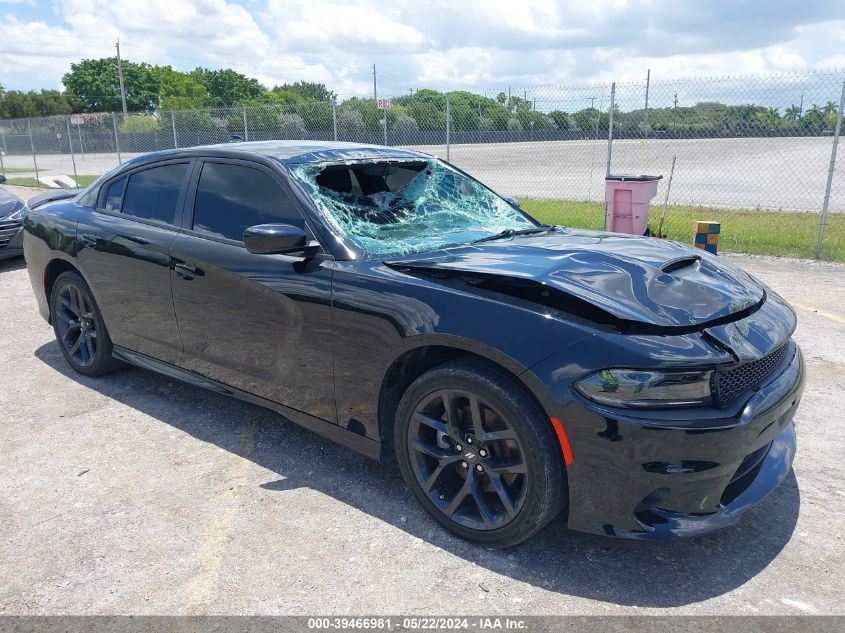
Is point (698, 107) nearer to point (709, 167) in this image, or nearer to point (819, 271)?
point (819, 271)

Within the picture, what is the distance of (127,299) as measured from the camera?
4.17 meters

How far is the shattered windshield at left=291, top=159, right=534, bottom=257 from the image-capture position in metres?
3.32

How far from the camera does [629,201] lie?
27.6ft

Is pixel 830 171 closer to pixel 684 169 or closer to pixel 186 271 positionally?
pixel 186 271

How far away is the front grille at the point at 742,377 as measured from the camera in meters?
2.39

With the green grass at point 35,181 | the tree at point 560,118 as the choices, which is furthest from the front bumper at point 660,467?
the green grass at point 35,181

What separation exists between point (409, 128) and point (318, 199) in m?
12.7

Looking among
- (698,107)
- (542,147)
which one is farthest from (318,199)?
(542,147)

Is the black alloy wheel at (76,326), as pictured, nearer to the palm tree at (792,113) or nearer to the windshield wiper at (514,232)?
the windshield wiper at (514,232)

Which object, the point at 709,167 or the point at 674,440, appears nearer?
the point at 674,440

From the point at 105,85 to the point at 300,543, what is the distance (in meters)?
100

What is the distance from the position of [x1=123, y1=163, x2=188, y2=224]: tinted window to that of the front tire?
81.5 inches

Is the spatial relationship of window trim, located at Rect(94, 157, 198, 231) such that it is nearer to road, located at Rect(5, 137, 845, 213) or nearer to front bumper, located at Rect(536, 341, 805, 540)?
front bumper, located at Rect(536, 341, 805, 540)

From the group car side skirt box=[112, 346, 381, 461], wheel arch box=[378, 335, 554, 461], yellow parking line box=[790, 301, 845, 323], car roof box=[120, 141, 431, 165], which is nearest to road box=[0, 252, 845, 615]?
car side skirt box=[112, 346, 381, 461]
